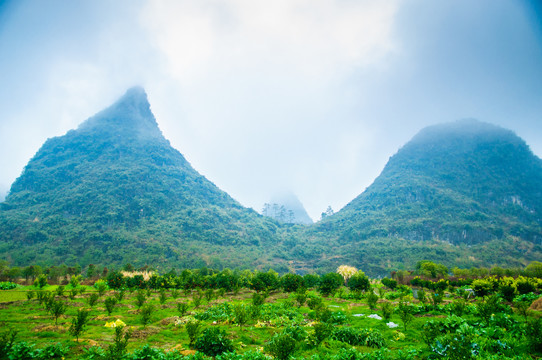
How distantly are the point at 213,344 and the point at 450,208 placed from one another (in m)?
139

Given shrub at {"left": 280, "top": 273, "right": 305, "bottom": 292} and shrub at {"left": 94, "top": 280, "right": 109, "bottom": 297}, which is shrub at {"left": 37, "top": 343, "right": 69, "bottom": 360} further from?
shrub at {"left": 280, "top": 273, "right": 305, "bottom": 292}

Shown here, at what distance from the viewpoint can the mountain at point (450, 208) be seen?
3248 inches

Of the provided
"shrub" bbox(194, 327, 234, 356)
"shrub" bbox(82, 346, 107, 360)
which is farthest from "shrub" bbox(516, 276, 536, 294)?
"shrub" bbox(82, 346, 107, 360)

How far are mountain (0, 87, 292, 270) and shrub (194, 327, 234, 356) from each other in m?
63.8

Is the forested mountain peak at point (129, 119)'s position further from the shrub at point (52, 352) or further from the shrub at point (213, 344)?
the shrub at point (213, 344)

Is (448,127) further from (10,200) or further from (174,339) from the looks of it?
(10,200)

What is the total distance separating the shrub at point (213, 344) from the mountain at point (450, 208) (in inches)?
3086

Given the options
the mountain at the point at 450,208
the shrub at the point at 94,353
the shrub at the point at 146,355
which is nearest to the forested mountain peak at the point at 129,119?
the mountain at the point at 450,208

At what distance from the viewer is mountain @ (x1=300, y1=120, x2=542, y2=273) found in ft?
271

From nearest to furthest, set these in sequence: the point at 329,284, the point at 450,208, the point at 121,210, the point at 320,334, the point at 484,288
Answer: the point at 320,334
the point at 484,288
the point at 329,284
the point at 121,210
the point at 450,208

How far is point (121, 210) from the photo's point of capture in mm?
93625

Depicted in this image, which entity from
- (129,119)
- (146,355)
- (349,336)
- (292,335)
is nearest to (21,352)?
(146,355)

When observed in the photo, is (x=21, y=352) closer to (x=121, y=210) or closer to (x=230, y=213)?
(x=121, y=210)

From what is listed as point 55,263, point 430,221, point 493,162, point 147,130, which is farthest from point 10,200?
point 493,162
